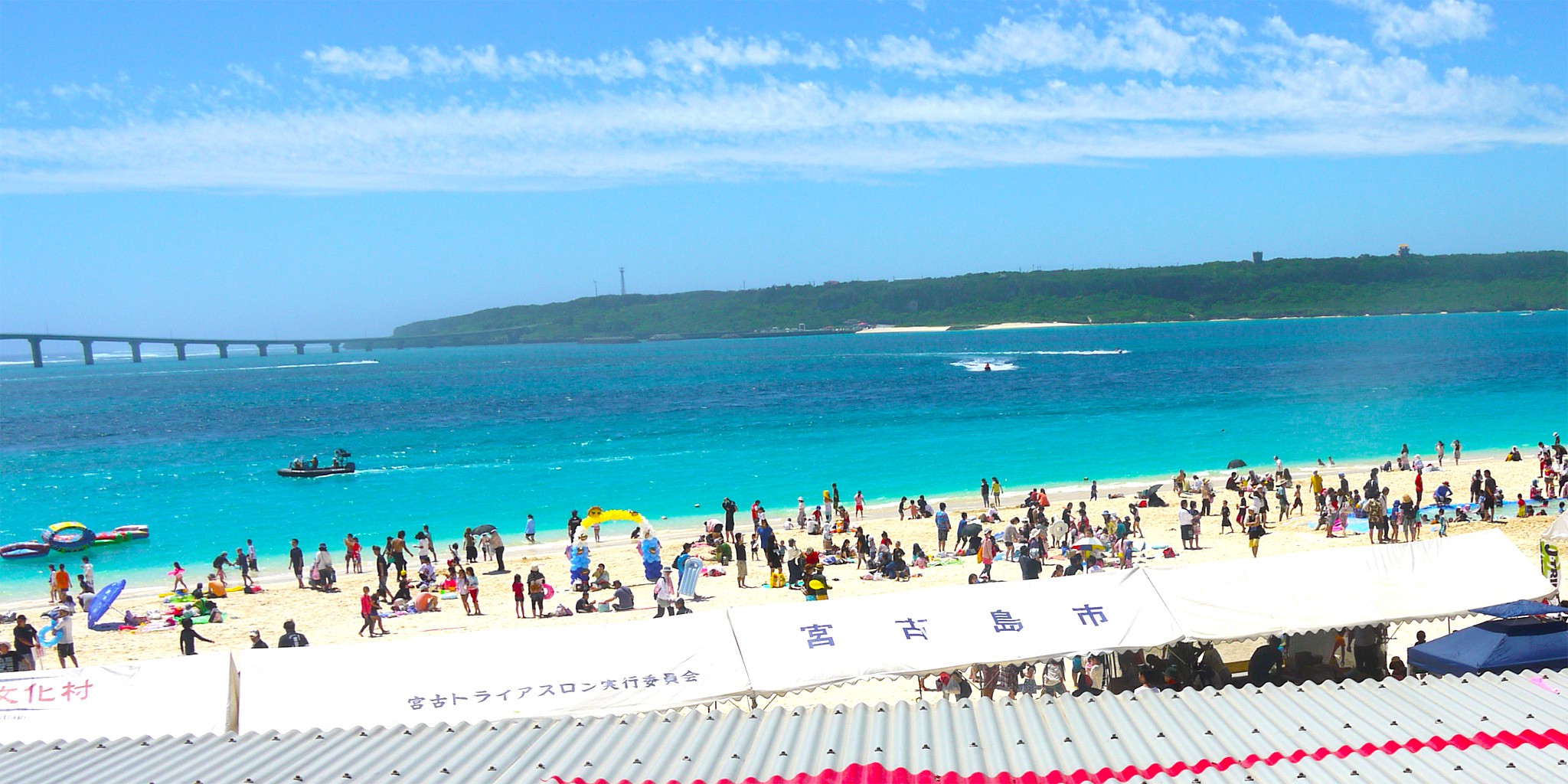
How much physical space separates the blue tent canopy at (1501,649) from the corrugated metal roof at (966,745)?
1716 mm

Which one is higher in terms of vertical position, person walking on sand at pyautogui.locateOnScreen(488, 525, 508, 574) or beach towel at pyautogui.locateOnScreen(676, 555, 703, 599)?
beach towel at pyautogui.locateOnScreen(676, 555, 703, 599)

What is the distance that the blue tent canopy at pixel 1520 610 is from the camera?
10172 mm

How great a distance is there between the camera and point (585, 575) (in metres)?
21.3

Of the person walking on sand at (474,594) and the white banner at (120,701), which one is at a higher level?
the white banner at (120,701)

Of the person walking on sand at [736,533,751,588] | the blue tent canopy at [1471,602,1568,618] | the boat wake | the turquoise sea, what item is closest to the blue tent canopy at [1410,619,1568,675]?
the blue tent canopy at [1471,602,1568,618]

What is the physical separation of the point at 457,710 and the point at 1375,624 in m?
8.99

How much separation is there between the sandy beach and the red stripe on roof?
6.44 meters

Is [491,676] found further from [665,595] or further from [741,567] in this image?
[741,567]

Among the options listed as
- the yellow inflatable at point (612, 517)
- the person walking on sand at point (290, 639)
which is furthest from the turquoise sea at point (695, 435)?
the person walking on sand at point (290, 639)

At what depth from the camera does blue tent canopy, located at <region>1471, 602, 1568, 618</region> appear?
10172 mm

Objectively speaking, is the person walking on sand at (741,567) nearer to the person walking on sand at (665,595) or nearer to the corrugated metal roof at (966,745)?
the person walking on sand at (665,595)

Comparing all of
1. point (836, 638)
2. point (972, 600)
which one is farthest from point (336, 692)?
point (972, 600)

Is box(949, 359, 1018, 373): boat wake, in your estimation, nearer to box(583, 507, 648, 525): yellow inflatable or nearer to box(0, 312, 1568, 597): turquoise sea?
box(0, 312, 1568, 597): turquoise sea

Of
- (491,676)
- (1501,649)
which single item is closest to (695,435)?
(491,676)
